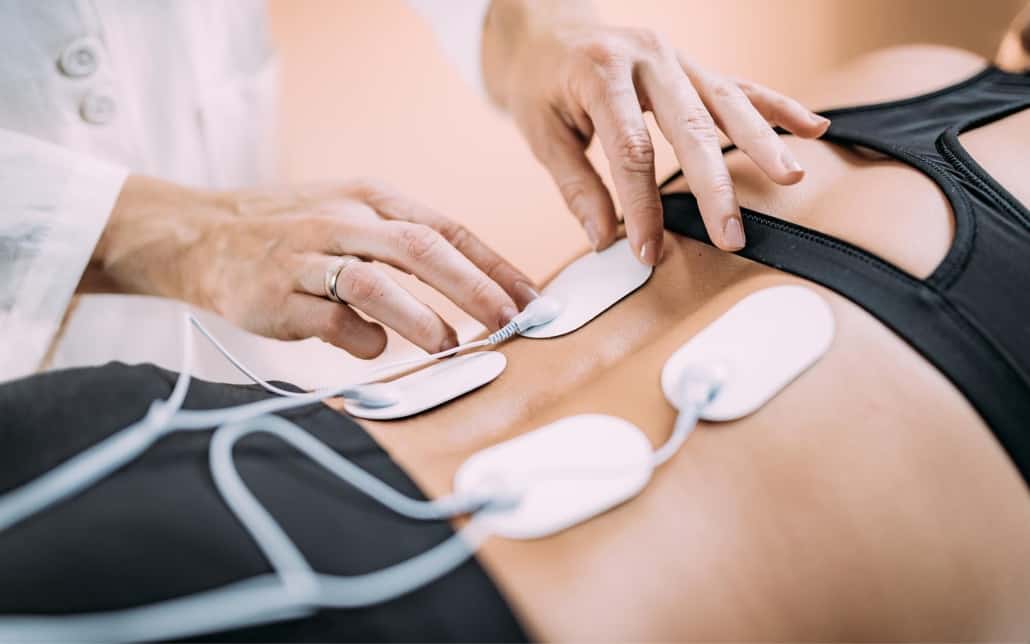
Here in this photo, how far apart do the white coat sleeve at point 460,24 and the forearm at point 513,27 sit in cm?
1

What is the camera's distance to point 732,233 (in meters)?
0.61

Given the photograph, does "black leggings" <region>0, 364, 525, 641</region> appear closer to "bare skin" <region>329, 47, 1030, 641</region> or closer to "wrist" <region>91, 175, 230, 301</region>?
"bare skin" <region>329, 47, 1030, 641</region>

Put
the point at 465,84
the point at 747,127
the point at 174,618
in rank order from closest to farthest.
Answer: the point at 174,618 → the point at 747,127 → the point at 465,84

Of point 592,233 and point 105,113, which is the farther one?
point 105,113

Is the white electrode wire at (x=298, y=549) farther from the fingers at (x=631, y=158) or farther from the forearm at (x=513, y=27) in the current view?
the forearm at (x=513, y=27)

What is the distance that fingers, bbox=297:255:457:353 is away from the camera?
676 mm

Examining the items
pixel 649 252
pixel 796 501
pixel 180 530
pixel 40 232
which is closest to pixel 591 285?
pixel 649 252

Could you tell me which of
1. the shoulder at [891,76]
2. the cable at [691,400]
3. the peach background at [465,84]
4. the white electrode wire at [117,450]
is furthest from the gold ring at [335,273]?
the peach background at [465,84]

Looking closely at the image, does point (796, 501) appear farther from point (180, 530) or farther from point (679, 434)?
point (180, 530)

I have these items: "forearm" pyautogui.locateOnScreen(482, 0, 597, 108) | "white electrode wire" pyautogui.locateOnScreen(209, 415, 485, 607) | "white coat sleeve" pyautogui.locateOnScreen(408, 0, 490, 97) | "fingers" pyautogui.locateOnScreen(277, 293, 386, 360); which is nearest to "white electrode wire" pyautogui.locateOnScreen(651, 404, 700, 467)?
"white electrode wire" pyautogui.locateOnScreen(209, 415, 485, 607)

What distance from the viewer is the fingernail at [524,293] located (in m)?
0.71

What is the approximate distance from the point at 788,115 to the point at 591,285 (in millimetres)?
237

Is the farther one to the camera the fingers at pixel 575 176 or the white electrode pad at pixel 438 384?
the fingers at pixel 575 176

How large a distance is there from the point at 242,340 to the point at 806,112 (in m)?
0.76
